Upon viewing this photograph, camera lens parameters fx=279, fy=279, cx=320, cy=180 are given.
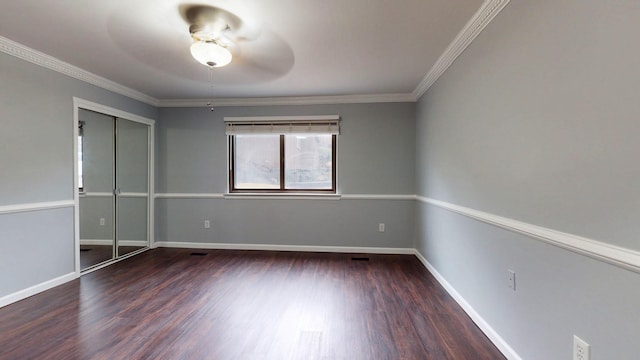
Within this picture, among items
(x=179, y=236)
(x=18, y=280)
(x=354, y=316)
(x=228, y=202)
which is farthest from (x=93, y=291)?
(x=354, y=316)

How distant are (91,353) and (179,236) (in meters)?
2.74

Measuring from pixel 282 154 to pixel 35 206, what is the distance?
285 cm

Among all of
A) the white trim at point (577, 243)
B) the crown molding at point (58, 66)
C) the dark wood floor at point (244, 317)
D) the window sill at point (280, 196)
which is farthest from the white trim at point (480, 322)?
the crown molding at point (58, 66)

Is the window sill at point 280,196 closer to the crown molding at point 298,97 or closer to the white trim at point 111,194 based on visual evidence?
the white trim at point 111,194

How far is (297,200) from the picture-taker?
14.2 ft

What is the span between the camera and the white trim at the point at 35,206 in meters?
2.53

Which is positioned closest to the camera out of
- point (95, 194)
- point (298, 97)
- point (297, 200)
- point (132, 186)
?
point (95, 194)

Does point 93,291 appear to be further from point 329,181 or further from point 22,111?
point 329,181

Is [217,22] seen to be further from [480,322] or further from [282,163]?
[480,322]

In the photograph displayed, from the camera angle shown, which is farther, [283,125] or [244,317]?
[283,125]

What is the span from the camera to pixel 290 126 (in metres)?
4.26

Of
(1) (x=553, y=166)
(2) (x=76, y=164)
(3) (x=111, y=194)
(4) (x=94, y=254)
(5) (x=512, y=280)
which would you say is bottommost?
(4) (x=94, y=254)

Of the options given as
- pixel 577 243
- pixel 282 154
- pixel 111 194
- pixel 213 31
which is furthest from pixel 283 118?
pixel 577 243

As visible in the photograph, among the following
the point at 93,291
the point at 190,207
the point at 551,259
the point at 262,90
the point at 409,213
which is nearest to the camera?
the point at 551,259
